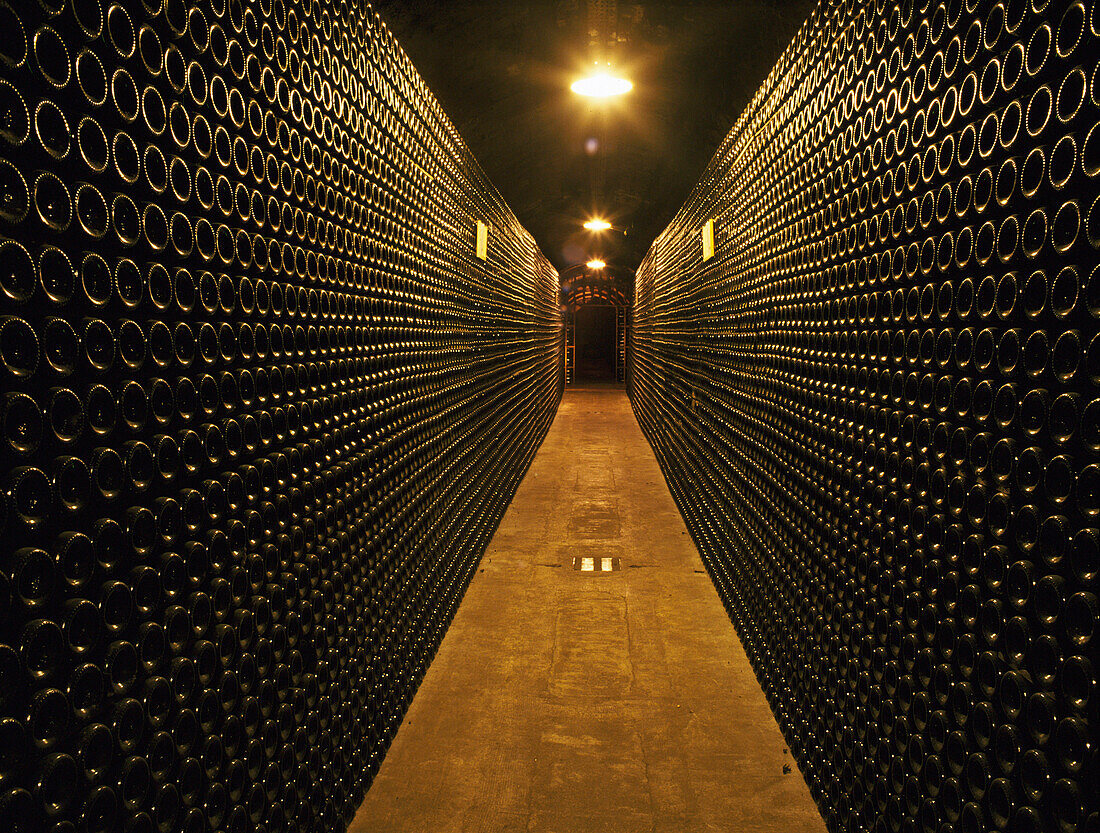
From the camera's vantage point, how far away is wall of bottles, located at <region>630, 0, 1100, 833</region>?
1165mm

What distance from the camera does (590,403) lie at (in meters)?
16.8

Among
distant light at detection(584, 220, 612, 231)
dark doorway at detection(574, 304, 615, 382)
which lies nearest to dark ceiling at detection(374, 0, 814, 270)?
distant light at detection(584, 220, 612, 231)

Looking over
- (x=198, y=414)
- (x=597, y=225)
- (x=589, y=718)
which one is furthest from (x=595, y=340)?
(x=198, y=414)

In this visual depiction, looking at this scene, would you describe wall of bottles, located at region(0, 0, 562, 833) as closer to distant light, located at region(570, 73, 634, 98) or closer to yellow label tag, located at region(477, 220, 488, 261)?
yellow label tag, located at region(477, 220, 488, 261)

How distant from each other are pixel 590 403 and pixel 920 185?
15139 millimetres

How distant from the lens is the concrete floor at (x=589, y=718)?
8.05ft

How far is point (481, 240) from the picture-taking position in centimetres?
525

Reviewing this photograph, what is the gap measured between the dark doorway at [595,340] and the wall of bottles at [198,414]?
2242 cm

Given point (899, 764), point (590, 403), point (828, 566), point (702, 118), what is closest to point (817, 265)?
point (828, 566)

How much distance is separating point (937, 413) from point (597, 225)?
1103 cm

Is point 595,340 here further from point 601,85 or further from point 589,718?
point 589,718

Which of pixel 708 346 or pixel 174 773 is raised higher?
pixel 708 346

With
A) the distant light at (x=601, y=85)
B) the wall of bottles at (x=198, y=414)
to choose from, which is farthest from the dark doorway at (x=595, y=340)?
the wall of bottles at (x=198, y=414)

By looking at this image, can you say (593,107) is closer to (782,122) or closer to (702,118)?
(702,118)
